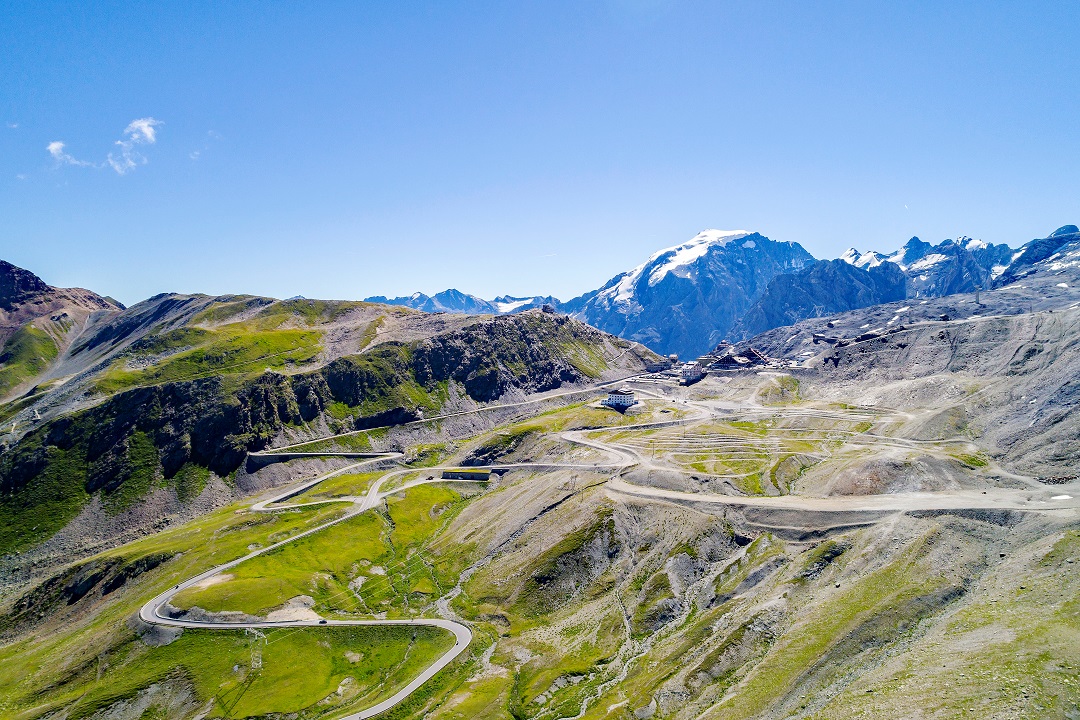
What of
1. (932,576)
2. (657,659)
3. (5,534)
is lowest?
(657,659)

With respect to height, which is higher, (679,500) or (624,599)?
(679,500)

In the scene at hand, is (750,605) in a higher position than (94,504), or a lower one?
lower

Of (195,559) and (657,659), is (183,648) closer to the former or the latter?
(195,559)

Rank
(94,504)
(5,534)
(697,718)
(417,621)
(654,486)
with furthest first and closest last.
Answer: (94,504), (5,534), (654,486), (417,621), (697,718)

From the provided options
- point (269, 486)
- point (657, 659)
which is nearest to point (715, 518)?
point (657, 659)

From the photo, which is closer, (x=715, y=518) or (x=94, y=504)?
(x=715, y=518)

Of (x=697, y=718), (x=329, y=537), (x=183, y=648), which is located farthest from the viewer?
(x=329, y=537)

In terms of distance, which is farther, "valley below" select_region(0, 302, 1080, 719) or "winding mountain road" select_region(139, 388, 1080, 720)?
"winding mountain road" select_region(139, 388, 1080, 720)

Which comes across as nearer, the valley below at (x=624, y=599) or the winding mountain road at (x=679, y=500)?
the valley below at (x=624, y=599)

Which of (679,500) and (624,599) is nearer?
(624,599)
